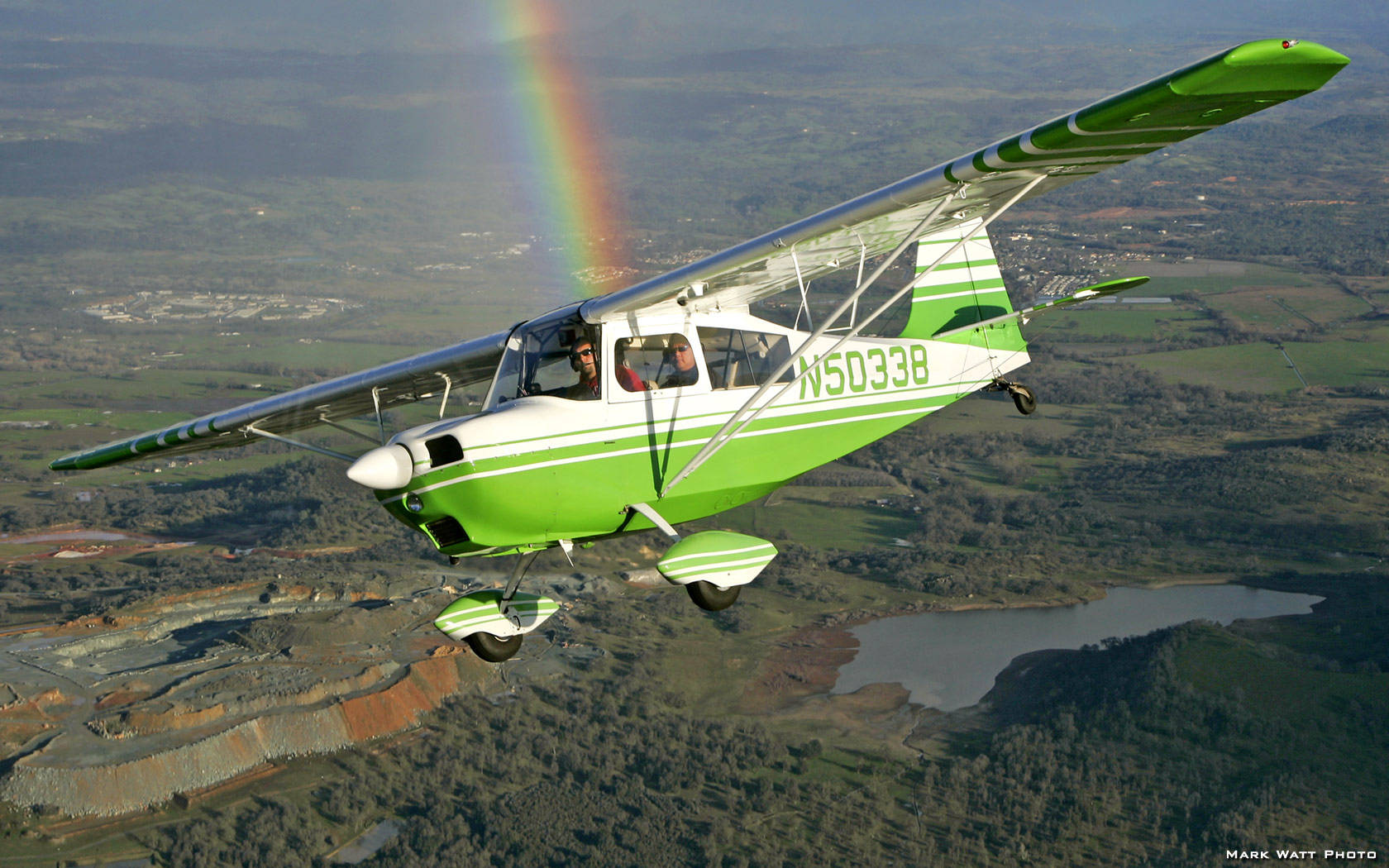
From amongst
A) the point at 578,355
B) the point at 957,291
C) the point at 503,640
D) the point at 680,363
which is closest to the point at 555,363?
the point at 578,355

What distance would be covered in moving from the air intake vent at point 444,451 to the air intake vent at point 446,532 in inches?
23.3

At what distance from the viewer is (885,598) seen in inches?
3457

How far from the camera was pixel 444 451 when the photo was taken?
1220cm

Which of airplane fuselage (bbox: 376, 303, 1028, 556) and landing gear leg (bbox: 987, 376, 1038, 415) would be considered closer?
airplane fuselage (bbox: 376, 303, 1028, 556)

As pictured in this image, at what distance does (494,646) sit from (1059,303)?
8.18 m

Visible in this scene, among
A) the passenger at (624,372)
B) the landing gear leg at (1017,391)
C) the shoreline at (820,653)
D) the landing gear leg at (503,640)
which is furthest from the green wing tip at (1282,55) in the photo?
the shoreline at (820,653)

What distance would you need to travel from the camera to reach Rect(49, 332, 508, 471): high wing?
53.5 feet

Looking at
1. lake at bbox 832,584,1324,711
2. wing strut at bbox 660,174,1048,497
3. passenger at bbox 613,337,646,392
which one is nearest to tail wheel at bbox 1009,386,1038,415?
wing strut at bbox 660,174,1048,497

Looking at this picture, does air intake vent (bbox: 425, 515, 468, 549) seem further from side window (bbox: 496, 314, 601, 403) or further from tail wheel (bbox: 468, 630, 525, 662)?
tail wheel (bbox: 468, 630, 525, 662)

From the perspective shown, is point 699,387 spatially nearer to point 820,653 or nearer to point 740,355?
point 740,355

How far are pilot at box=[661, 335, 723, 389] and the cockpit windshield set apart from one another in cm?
88

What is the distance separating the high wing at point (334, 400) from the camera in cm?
1630

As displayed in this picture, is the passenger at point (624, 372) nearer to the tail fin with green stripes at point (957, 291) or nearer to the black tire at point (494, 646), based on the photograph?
the black tire at point (494, 646)

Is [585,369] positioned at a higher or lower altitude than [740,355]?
higher
